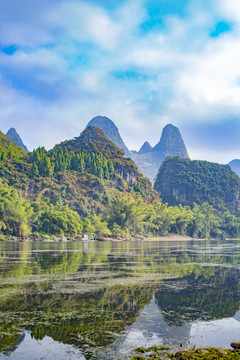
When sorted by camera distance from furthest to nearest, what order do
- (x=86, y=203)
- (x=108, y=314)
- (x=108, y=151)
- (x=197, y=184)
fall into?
(x=197, y=184) < (x=108, y=151) < (x=86, y=203) < (x=108, y=314)

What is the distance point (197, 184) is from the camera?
165500mm

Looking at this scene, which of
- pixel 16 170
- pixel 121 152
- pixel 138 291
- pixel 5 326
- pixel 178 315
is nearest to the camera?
pixel 5 326

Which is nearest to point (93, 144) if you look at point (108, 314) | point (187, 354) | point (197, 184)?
point (197, 184)

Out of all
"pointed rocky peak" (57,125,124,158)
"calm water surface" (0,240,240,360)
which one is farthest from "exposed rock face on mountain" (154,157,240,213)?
"calm water surface" (0,240,240,360)

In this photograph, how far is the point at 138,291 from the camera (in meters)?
13.1

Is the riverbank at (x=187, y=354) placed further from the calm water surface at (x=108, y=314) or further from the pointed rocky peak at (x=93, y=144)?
the pointed rocky peak at (x=93, y=144)

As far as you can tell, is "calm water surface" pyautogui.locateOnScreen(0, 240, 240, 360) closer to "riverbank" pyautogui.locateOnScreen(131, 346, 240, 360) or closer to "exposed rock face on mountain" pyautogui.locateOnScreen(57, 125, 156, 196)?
"riverbank" pyautogui.locateOnScreen(131, 346, 240, 360)

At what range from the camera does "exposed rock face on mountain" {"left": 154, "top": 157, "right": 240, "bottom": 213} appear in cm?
16275

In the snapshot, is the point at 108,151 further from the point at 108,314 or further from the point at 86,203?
the point at 108,314

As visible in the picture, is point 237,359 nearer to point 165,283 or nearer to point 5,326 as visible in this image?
point 5,326

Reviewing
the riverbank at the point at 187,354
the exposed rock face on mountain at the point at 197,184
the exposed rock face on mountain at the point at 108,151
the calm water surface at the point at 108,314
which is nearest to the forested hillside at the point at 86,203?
the exposed rock face on mountain at the point at 108,151

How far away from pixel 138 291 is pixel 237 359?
286 inches

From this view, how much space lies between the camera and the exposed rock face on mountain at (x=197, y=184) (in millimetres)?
162750

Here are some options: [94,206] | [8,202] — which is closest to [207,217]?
[94,206]
